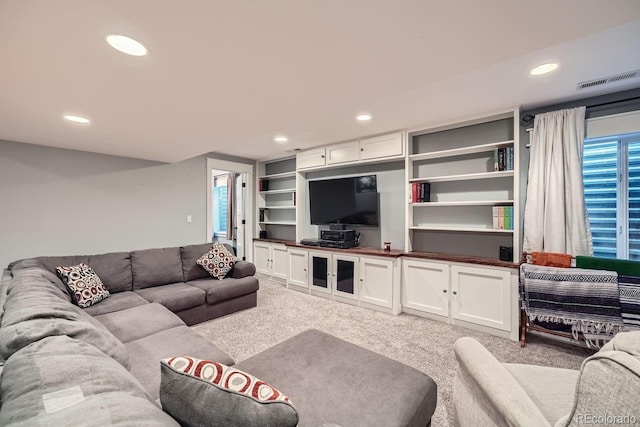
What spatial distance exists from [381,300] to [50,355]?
3.13m

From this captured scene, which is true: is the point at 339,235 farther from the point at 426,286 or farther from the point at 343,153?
the point at 426,286

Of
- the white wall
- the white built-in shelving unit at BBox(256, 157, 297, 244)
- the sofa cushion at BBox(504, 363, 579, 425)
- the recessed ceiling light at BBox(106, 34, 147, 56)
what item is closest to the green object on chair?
the sofa cushion at BBox(504, 363, 579, 425)

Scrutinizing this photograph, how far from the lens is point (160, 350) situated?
1.62m

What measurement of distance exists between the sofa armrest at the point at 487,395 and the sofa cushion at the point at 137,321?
1920 millimetres

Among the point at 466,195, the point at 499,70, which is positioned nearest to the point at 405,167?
the point at 466,195

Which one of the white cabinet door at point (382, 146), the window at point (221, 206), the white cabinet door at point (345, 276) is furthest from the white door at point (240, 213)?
the white cabinet door at point (382, 146)

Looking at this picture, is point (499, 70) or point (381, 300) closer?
point (499, 70)

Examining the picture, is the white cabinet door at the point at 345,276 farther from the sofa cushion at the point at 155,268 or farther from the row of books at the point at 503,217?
the sofa cushion at the point at 155,268

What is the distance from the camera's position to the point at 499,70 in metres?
2.02

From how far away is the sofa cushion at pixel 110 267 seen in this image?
2.72 meters

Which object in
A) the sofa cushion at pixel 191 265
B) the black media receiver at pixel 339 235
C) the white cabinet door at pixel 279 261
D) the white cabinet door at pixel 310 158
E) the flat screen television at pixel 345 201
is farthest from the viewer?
the white cabinet door at pixel 279 261

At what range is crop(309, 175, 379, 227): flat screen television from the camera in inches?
148

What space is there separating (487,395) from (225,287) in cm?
275

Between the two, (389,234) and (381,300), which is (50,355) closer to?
(381,300)
